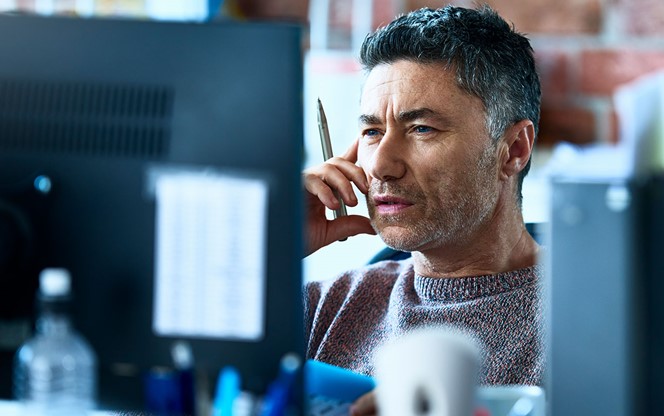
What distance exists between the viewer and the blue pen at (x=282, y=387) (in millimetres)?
729

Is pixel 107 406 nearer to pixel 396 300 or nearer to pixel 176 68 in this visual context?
pixel 176 68

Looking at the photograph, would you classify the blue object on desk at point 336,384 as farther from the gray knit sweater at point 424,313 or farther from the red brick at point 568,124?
the red brick at point 568,124

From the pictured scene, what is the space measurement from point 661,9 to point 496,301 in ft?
2.40

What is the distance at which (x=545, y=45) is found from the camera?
183 cm

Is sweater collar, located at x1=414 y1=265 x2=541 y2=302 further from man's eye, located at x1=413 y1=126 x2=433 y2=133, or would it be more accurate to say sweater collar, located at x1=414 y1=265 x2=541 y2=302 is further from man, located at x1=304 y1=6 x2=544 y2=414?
man's eye, located at x1=413 y1=126 x2=433 y2=133

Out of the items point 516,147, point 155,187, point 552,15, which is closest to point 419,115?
point 516,147

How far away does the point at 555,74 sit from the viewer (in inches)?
71.4

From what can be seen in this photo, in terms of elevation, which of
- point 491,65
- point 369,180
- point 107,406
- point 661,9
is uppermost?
point 661,9

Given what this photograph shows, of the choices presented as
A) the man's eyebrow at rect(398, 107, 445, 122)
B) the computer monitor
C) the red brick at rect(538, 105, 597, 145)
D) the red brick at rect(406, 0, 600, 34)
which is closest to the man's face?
the man's eyebrow at rect(398, 107, 445, 122)

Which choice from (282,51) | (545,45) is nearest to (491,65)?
(545,45)

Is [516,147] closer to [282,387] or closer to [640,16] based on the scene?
[640,16]

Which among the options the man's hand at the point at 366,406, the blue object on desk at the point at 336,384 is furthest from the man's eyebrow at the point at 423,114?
the man's hand at the point at 366,406

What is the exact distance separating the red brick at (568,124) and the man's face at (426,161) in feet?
0.69

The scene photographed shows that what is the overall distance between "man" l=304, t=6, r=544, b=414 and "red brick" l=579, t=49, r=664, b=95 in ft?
0.48
